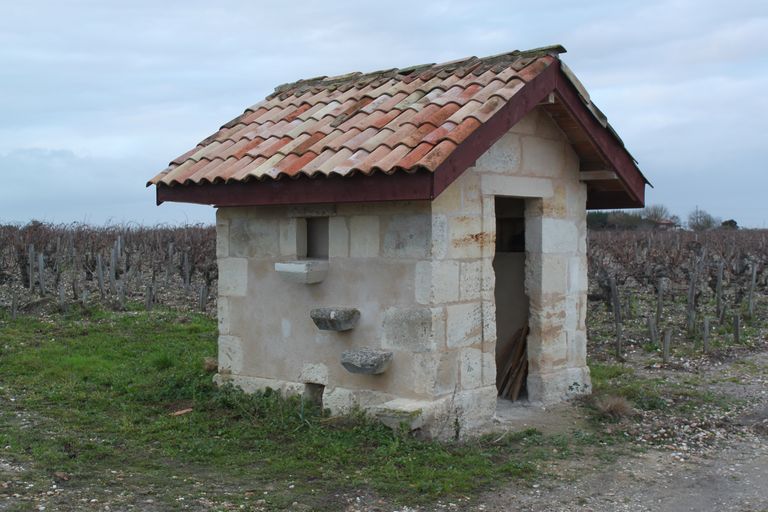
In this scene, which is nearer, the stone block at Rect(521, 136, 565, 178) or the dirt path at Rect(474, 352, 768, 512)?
the dirt path at Rect(474, 352, 768, 512)

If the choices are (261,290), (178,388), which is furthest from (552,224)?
(178,388)

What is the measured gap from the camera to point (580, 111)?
745 cm

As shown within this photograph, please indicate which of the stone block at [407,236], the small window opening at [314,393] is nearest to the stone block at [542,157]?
the stone block at [407,236]

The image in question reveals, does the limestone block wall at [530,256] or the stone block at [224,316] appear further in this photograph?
the stone block at [224,316]

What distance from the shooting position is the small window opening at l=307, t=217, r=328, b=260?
7.46 metres

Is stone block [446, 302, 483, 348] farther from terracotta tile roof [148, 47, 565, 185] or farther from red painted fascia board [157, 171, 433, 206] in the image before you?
terracotta tile roof [148, 47, 565, 185]

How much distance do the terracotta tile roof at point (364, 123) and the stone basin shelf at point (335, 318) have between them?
1191 millimetres

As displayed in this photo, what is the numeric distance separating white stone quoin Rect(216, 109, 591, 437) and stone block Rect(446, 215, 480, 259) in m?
0.01

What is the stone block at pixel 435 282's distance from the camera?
6.45 m

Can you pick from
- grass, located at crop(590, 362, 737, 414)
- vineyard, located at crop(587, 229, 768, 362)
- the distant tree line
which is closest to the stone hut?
grass, located at crop(590, 362, 737, 414)

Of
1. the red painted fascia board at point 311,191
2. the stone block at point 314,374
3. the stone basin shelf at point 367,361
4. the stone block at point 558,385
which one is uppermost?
the red painted fascia board at point 311,191

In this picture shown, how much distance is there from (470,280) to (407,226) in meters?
0.75

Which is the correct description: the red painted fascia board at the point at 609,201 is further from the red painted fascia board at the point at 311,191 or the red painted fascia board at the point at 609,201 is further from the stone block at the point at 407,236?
the red painted fascia board at the point at 311,191

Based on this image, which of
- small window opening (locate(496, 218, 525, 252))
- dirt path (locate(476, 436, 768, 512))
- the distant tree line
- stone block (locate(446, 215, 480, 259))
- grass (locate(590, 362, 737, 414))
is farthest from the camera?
the distant tree line
